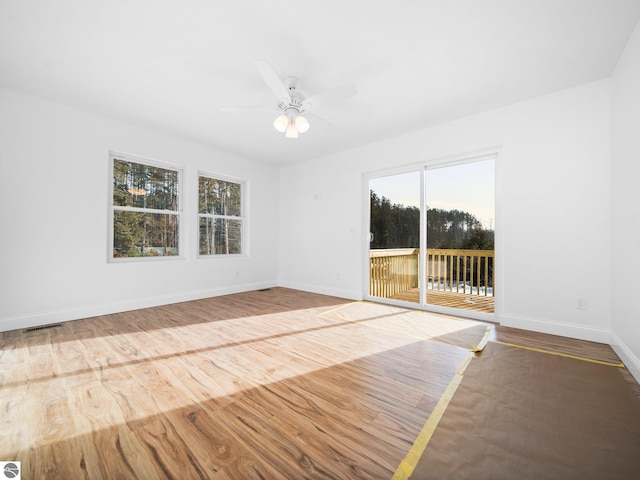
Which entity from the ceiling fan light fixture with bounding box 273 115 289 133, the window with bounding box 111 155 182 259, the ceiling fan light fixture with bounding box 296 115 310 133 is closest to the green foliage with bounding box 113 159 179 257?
the window with bounding box 111 155 182 259

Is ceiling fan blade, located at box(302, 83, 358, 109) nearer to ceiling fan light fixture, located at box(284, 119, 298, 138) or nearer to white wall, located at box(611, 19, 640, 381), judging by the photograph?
ceiling fan light fixture, located at box(284, 119, 298, 138)

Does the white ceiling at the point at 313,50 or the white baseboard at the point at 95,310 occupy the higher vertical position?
the white ceiling at the point at 313,50

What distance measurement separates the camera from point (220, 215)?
5000mm

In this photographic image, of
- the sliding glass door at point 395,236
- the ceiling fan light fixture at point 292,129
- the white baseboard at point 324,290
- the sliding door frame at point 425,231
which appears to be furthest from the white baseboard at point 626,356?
the ceiling fan light fixture at point 292,129

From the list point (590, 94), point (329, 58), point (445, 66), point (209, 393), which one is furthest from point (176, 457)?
point (590, 94)

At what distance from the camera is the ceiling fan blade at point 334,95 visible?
2.29m

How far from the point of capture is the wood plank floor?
1235 mm

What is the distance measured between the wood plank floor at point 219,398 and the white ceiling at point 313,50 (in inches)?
103

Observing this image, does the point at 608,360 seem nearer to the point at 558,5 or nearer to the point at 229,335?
the point at 558,5

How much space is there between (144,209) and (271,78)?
3006 millimetres

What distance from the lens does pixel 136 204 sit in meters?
3.97

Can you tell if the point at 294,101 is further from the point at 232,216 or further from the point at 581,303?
Answer: the point at 581,303

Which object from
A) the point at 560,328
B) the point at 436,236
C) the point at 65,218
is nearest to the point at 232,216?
the point at 65,218

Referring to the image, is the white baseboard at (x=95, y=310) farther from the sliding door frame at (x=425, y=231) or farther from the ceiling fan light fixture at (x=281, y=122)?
the ceiling fan light fixture at (x=281, y=122)
